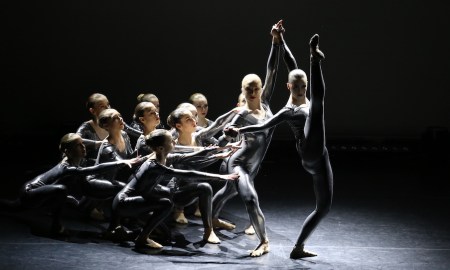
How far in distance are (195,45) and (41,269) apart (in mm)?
4123

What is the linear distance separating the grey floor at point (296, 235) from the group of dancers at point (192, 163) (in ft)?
0.50

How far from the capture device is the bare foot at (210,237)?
17.0 ft

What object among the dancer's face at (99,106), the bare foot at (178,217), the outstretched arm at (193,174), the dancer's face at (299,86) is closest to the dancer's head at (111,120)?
the dancer's face at (99,106)

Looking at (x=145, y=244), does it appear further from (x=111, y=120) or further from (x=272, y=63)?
(x=272, y=63)

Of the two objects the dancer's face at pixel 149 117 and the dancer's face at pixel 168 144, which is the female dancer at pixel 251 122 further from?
the dancer's face at pixel 149 117

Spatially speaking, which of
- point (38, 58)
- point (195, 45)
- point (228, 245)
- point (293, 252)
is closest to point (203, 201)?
point (228, 245)

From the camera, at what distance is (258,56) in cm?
813

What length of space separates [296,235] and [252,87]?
1163 millimetres

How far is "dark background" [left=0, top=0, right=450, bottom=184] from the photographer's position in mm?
8039

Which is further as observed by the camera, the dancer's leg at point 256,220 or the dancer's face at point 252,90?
the dancer's face at point 252,90

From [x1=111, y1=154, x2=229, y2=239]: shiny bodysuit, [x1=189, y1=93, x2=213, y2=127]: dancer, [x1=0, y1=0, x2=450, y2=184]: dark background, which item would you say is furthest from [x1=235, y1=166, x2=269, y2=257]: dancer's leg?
[x1=0, y1=0, x2=450, y2=184]: dark background

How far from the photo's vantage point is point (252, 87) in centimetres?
515

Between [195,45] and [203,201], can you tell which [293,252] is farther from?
[195,45]

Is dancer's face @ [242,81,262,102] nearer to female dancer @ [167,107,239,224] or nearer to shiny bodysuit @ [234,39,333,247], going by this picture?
female dancer @ [167,107,239,224]
